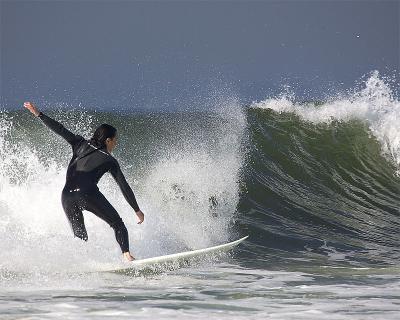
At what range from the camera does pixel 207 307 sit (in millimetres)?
6164

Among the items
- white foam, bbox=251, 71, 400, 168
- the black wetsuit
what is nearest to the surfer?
Answer: the black wetsuit

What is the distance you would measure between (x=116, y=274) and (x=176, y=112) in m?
14.0

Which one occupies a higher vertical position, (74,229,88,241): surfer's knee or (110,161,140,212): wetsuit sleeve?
(110,161,140,212): wetsuit sleeve

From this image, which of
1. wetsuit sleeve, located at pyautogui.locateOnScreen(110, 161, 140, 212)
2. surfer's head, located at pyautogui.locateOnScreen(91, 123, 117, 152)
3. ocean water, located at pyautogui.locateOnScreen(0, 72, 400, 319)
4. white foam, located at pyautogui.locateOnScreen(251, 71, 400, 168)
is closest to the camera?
ocean water, located at pyautogui.locateOnScreen(0, 72, 400, 319)

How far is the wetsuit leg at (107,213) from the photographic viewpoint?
7.36 metres

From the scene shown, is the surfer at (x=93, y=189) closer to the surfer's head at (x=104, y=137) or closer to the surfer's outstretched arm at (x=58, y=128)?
the surfer's head at (x=104, y=137)

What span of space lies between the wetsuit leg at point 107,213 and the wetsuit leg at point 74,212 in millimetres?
86

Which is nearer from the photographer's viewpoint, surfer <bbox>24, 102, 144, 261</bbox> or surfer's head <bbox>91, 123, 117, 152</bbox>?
surfer <bbox>24, 102, 144, 261</bbox>

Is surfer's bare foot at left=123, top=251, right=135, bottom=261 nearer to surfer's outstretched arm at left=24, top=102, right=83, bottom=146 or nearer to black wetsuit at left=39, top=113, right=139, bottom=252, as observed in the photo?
black wetsuit at left=39, top=113, right=139, bottom=252

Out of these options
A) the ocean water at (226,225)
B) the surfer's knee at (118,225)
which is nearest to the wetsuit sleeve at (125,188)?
the surfer's knee at (118,225)

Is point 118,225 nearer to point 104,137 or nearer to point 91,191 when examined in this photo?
point 91,191

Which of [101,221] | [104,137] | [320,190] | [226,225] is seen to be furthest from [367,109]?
[104,137]

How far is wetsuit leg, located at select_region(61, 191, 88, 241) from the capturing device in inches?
291

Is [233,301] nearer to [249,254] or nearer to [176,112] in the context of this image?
[249,254]
